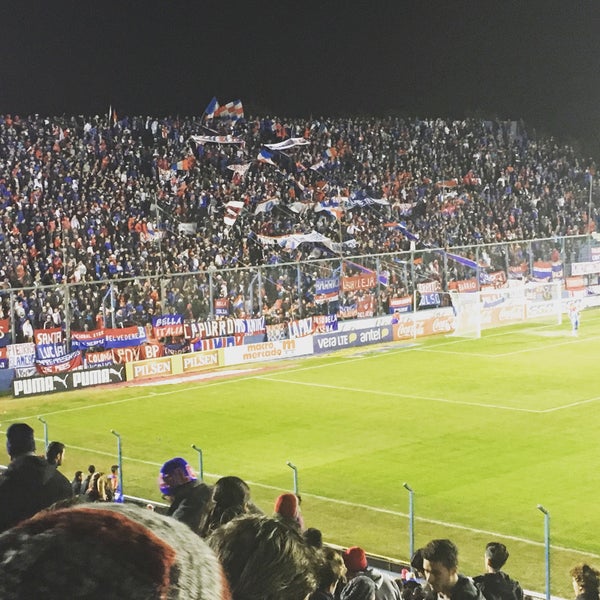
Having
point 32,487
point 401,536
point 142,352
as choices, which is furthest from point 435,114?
point 32,487

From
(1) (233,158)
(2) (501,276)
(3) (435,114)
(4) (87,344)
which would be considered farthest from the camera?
(3) (435,114)

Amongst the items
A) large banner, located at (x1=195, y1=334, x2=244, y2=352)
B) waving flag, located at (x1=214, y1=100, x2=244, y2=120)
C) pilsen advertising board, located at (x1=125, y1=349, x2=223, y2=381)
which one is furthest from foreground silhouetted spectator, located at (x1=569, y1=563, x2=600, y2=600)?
waving flag, located at (x1=214, y1=100, x2=244, y2=120)

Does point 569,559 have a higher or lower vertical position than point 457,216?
lower

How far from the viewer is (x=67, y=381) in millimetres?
34031

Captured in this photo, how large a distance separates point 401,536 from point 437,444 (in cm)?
763

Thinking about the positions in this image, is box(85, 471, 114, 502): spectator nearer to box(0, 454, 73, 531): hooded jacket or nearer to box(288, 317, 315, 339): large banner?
box(0, 454, 73, 531): hooded jacket

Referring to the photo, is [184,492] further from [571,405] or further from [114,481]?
[571,405]

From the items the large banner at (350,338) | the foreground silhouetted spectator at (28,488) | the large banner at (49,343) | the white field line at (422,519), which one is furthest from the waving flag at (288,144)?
the foreground silhouetted spectator at (28,488)

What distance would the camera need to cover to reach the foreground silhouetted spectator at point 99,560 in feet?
4.27

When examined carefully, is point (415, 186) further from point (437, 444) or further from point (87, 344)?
point (437, 444)

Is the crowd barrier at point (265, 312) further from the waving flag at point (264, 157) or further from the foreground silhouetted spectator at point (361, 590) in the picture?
the foreground silhouetted spectator at point (361, 590)

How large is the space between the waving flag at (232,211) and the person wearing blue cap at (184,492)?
3956 cm

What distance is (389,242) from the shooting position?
50844 mm

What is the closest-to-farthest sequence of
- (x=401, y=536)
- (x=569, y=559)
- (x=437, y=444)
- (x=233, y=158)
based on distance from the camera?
(x=569, y=559) → (x=401, y=536) → (x=437, y=444) → (x=233, y=158)
